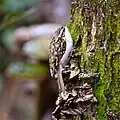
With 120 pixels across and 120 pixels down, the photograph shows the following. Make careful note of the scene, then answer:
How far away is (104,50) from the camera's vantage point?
0.70 m

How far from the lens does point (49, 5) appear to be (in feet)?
10.3

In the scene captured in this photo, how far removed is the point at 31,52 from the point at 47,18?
1.10 m

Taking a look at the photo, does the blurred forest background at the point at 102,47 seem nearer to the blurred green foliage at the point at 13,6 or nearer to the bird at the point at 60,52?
the bird at the point at 60,52

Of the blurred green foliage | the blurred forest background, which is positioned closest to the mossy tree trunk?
the blurred forest background

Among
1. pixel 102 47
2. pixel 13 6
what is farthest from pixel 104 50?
pixel 13 6

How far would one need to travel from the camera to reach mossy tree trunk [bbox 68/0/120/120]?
0.69 m

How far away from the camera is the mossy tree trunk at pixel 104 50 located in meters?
0.69

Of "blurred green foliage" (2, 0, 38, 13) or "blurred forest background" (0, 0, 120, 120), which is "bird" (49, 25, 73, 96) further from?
Answer: "blurred green foliage" (2, 0, 38, 13)

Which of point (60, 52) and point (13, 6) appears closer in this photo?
point (60, 52)

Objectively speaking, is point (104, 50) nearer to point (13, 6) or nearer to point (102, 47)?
point (102, 47)

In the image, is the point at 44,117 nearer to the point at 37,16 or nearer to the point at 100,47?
the point at 37,16

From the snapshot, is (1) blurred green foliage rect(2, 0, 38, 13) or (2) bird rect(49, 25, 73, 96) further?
(1) blurred green foliage rect(2, 0, 38, 13)

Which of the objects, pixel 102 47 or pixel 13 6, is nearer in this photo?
pixel 102 47

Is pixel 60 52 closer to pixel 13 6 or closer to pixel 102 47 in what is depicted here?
pixel 102 47
